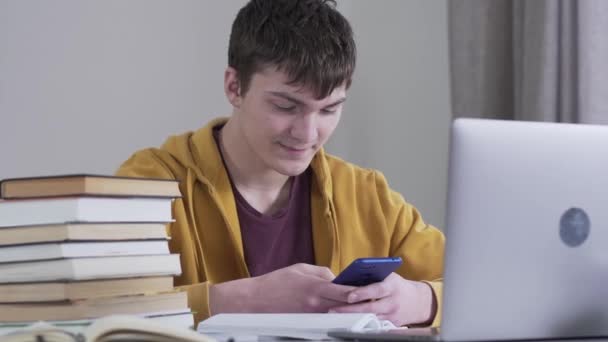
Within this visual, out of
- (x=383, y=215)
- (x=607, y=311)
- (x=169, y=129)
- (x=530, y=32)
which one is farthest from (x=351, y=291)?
(x=169, y=129)

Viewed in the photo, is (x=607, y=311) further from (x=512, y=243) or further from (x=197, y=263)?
(x=197, y=263)

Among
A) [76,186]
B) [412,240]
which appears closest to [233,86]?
[412,240]

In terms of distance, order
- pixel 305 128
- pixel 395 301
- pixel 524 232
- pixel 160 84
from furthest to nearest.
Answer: pixel 160 84 → pixel 305 128 → pixel 395 301 → pixel 524 232

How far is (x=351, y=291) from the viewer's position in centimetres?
136

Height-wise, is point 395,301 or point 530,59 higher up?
point 530,59

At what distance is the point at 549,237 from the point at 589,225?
63 mm

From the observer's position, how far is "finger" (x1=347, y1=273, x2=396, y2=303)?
53.7 inches

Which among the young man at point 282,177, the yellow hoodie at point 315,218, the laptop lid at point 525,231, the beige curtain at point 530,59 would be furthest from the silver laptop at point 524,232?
the beige curtain at point 530,59

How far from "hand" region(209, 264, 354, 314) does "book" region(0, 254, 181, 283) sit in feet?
0.94

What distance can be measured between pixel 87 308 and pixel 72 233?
0.09 metres

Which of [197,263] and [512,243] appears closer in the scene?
[512,243]

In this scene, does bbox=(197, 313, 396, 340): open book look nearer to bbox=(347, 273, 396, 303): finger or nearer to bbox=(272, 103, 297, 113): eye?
bbox=(347, 273, 396, 303): finger

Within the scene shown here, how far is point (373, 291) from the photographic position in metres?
1.39

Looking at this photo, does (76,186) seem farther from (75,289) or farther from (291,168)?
(291,168)
